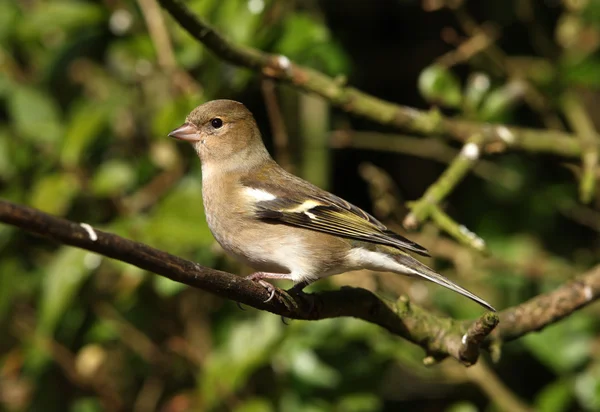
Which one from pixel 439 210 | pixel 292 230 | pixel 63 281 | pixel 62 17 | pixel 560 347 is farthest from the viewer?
pixel 62 17

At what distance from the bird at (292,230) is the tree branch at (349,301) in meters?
0.22

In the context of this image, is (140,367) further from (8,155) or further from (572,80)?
(572,80)

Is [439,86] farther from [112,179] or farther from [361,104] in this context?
[112,179]

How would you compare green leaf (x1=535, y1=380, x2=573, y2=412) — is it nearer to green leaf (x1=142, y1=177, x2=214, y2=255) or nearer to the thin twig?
the thin twig

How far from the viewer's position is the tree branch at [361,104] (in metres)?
3.47

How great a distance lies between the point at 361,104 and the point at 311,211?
66cm

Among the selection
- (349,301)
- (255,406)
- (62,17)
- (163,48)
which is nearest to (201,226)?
(255,406)

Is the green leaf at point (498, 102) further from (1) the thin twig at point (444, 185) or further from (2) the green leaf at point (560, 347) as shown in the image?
(2) the green leaf at point (560, 347)

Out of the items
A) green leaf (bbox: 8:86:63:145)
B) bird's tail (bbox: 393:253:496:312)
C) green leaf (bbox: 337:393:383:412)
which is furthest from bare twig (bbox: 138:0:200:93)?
green leaf (bbox: 337:393:383:412)

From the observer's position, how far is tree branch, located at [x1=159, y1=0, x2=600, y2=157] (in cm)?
347

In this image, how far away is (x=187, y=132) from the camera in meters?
4.20

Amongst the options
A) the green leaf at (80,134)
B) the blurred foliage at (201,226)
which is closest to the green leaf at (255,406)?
the blurred foliage at (201,226)

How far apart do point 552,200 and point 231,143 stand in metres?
2.29

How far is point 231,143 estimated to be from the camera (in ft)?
13.8
